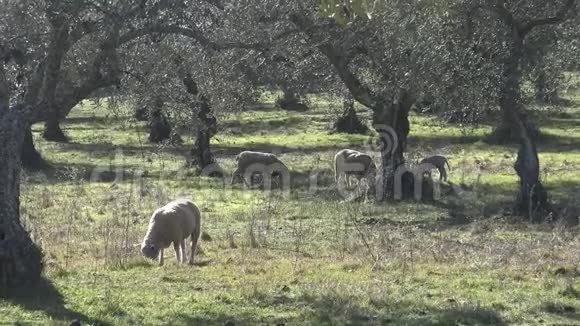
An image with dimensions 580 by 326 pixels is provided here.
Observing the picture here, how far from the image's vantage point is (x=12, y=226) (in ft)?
38.2

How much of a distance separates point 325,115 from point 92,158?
1769 centimetres

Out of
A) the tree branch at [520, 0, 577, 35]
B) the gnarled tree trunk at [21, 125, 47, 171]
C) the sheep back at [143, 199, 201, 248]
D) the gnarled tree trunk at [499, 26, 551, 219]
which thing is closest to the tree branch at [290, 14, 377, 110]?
the gnarled tree trunk at [499, 26, 551, 219]

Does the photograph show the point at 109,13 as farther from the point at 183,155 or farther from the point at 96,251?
the point at 183,155

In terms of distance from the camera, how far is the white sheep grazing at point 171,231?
14.5m

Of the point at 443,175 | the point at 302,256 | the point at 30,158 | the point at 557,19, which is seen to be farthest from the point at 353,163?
the point at 302,256

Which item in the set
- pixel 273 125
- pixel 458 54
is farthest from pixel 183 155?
pixel 458 54

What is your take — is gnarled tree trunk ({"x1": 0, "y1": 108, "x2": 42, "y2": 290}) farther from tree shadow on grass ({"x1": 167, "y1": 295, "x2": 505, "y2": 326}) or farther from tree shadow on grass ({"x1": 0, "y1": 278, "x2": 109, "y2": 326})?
tree shadow on grass ({"x1": 167, "y1": 295, "x2": 505, "y2": 326})

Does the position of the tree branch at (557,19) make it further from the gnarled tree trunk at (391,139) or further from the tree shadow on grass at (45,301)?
the tree shadow on grass at (45,301)

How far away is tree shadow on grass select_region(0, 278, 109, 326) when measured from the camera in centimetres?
1047

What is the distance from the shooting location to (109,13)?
40.3 ft

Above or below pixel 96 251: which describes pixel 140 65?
above

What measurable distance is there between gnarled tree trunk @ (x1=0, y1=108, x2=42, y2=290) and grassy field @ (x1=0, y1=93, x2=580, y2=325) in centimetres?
33

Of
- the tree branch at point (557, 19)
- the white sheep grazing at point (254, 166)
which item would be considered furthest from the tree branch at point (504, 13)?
the white sheep grazing at point (254, 166)

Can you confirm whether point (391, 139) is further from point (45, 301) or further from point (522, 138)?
point (45, 301)
